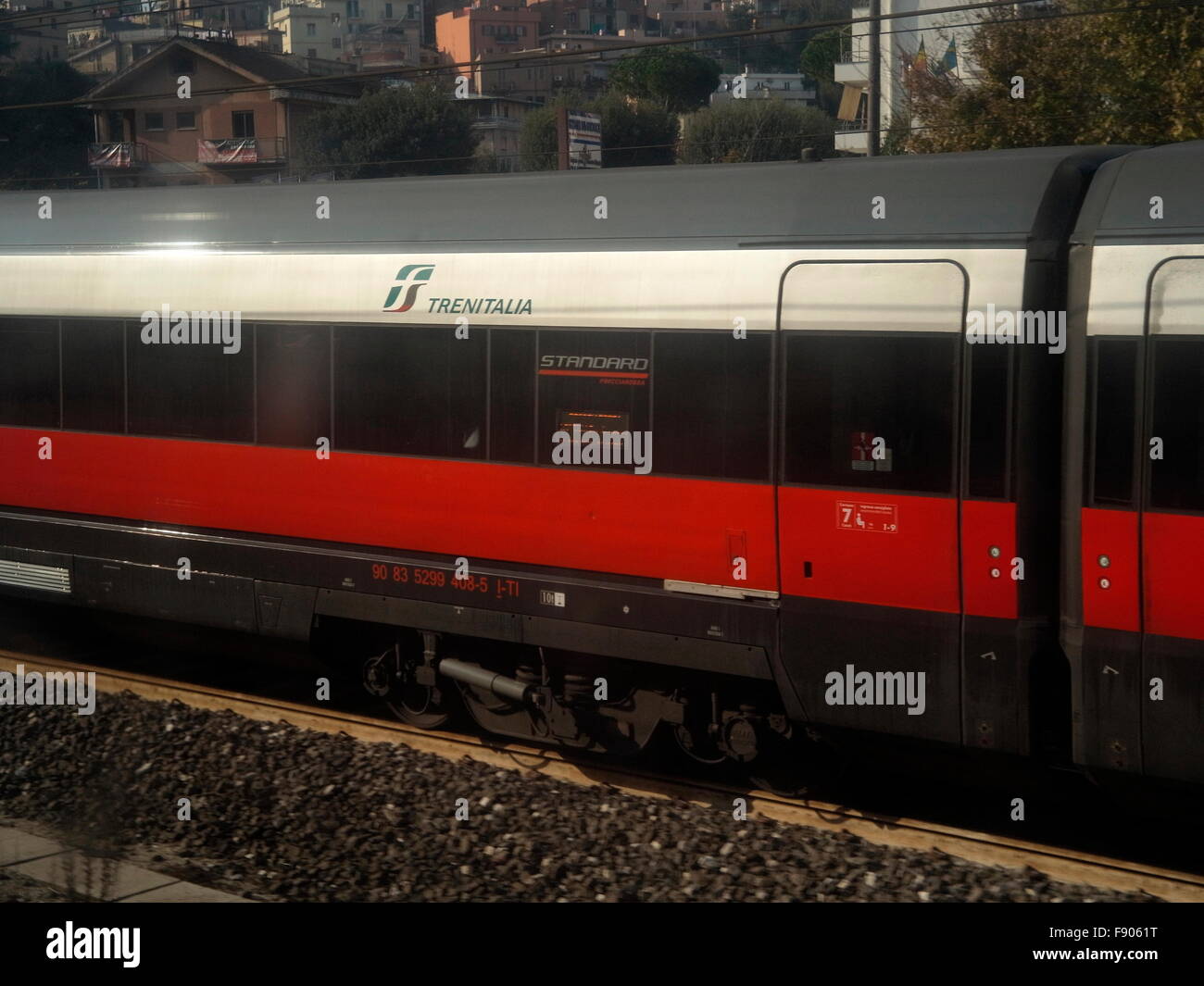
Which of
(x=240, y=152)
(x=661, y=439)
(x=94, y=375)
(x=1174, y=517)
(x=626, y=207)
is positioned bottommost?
(x=1174, y=517)

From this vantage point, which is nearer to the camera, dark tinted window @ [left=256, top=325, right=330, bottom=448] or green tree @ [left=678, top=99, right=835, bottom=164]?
dark tinted window @ [left=256, top=325, right=330, bottom=448]

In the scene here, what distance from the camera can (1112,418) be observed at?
6438 millimetres

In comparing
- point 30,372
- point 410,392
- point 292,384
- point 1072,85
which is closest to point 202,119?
point 1072,85

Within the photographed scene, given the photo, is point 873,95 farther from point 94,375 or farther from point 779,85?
point 779,85

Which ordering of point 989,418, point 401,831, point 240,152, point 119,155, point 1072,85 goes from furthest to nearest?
1. point 119,155
2. point 240,152
3. point 1072,85
4. point 401,831
5. point 989,418

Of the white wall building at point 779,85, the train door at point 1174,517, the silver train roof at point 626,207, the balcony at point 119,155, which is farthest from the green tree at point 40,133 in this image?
the train door at point 1174,517

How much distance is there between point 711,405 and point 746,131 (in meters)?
54.6

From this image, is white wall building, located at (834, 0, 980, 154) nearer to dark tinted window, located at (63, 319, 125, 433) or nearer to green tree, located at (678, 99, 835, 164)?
green tree, located at (678, 99, 835, 164)

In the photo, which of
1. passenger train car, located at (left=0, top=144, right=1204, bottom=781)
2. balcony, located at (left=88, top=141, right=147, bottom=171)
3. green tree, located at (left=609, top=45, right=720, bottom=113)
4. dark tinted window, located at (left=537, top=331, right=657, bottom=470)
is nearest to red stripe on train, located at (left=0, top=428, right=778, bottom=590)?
passenger train car, located at (left=0, top=144, right=1204, bottom=781)

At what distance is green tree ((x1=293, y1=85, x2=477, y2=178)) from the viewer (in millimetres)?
65438

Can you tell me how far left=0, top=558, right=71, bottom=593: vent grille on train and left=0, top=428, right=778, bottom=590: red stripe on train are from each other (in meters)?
0.47
